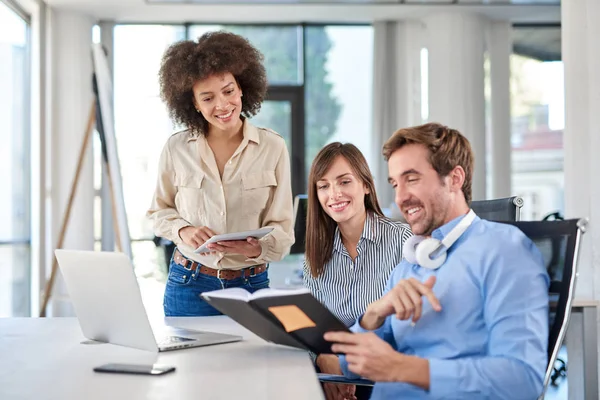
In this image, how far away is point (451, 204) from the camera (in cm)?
167

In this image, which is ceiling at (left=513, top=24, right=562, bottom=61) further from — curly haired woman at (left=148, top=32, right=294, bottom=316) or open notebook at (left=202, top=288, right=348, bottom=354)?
open notebook at (left=202, top=288, right=348, bottom=354)

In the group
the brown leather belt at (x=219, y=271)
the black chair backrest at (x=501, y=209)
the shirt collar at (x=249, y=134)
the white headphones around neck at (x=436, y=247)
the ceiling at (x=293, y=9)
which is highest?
the ceiling at (x=293, y=9)

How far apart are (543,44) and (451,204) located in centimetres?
691

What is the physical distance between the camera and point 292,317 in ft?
4.89

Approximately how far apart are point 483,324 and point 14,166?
562 cm

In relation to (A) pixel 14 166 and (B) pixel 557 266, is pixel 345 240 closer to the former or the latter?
(B) pixel 557 266

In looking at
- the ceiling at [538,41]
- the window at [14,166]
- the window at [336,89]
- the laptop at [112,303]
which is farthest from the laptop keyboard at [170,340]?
the ceiling at [538,41]

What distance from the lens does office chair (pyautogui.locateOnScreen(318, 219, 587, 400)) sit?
1623mm

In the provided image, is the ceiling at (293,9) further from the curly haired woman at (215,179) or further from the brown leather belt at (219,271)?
the brown leather belt at (219,271)

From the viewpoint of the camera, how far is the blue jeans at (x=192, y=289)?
246 centimetres

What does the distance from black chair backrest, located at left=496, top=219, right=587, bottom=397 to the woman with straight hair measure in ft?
2.14

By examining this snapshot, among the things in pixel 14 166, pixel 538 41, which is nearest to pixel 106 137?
pixel 14 166

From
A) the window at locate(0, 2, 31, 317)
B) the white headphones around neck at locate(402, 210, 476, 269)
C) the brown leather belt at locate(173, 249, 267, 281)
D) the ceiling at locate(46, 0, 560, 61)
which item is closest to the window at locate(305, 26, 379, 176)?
the ceiling at locate(46, 0, 560, 61)

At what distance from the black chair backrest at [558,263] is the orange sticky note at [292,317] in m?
0.52
